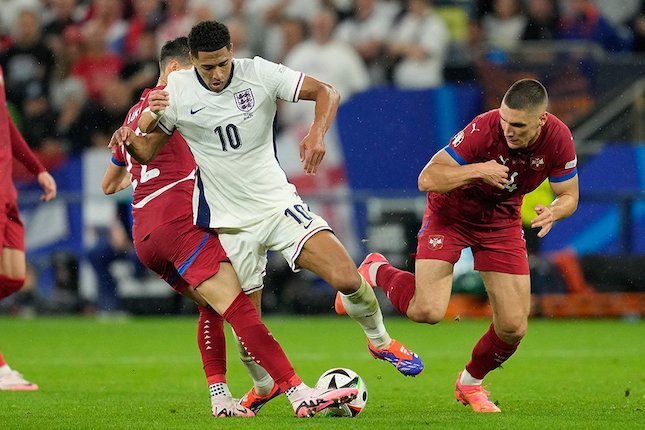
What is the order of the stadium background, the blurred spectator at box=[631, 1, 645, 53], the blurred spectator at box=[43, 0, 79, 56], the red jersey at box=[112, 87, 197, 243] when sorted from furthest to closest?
the blurred spectator at box=[43, 0, 79, 56], the blurred spectator at box=[631, 1, 645, 53], the stadium background, the red jersey at box=[112, 87, 197, 243]

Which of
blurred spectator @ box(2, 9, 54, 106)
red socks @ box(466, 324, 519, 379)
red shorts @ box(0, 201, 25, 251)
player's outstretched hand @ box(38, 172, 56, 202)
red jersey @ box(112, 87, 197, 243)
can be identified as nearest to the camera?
red jersey @ box(112, 87, 197, 243)

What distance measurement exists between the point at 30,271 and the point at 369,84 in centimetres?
535

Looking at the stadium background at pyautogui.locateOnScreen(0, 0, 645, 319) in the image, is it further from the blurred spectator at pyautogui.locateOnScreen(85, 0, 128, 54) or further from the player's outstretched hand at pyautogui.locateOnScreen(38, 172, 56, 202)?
the player's outstretched hand at pyautogui.locateOnScreen(38, 172, 56, 202)

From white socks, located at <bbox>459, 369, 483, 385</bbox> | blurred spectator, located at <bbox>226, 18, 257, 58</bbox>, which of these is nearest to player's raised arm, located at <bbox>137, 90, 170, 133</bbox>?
white socks, located at <bbox>459, 369, 483, 385</bbox>

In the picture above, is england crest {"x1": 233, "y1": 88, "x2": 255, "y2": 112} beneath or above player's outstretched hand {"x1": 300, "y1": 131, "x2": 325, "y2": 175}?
above

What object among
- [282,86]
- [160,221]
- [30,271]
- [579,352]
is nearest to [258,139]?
[282,86]

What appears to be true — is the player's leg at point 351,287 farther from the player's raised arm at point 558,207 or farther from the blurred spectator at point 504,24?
the blurred spectator at point 504,24

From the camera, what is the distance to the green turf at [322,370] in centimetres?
785

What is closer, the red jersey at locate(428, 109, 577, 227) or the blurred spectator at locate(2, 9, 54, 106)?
the red jersey at locate(428, 109, 577, 227)

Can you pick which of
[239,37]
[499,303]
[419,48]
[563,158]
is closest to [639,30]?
[419,48]

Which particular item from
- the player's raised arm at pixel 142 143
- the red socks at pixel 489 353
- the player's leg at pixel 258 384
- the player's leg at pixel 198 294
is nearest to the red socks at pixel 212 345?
the player's leg at pixel 198 294

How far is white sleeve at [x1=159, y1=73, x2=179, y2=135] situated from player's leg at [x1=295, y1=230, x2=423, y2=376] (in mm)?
1120

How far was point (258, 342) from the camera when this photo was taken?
7879 millimetres

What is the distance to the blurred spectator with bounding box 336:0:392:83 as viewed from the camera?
722 inches
